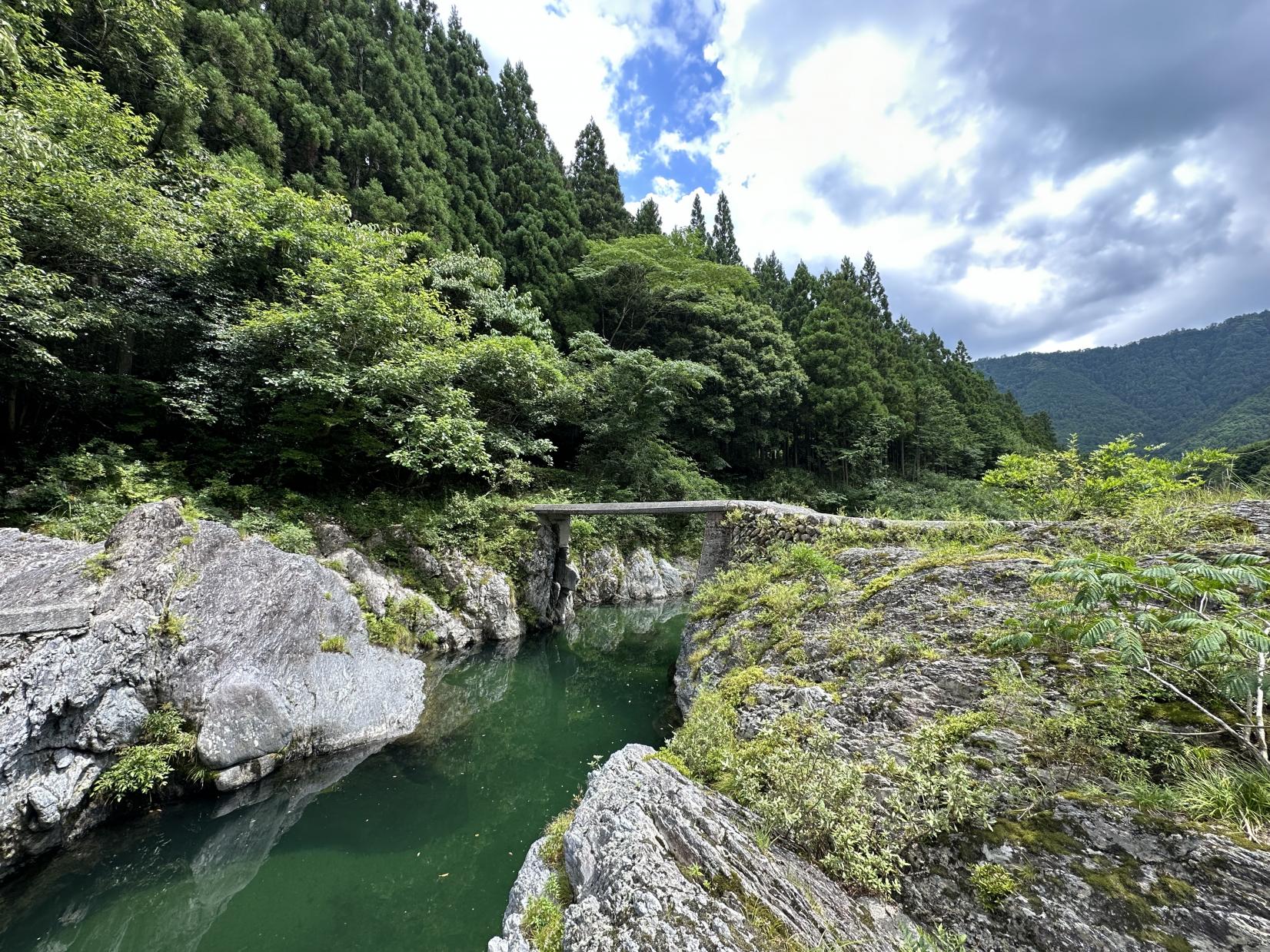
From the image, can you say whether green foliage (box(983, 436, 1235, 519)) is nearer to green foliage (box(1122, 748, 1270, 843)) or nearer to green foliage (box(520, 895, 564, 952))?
green foliage (box(1122, 748, 1270, 843))

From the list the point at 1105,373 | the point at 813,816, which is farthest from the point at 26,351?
the point at 1105,373

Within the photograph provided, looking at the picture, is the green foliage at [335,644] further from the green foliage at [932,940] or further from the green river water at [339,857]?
the green foliage at [932,940]

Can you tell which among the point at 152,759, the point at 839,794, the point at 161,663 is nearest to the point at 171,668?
the point at 161,663

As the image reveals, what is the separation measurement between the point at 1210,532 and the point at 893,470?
29.8m

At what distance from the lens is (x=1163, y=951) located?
2.14m

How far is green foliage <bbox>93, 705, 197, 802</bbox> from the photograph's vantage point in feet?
18.4

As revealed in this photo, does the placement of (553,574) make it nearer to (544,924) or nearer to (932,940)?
(544,924)

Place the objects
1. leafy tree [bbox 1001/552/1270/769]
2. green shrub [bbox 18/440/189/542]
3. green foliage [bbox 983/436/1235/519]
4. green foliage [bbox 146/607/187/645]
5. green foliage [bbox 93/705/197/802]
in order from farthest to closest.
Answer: green shrub [bbox 18/440/189/542]
green foliage [bbox 983/436/1235/519]
green foliage [bbox 146/607/187/645]
green foliage [bbox 93/705/197/802]
leafy tree [bbox 1001/552/1270/769]

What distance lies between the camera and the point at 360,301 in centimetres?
1212

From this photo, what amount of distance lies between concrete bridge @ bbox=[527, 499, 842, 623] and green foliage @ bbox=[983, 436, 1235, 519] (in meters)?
2.96

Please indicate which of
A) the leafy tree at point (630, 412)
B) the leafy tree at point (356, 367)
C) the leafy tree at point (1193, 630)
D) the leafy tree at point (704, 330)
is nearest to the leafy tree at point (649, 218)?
the leafy tree at point (704, 330)

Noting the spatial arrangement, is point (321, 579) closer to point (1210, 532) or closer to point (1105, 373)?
point (1210, 532)

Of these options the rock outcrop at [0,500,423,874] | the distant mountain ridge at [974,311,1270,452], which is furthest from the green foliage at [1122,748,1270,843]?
the distant mountain ridge at [974,311,1270,452]

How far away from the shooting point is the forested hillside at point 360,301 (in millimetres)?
9891
